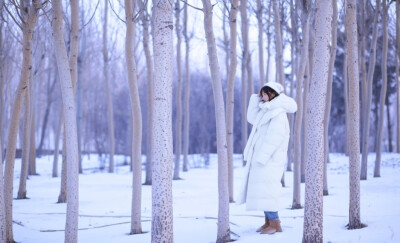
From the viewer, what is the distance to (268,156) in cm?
468

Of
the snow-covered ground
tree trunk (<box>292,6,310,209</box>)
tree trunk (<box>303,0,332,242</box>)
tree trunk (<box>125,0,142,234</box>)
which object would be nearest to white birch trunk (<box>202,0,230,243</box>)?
the snow-covered ground

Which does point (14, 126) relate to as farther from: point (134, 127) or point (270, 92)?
point (270, 92)

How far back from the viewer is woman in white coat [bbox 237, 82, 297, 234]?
4.71m

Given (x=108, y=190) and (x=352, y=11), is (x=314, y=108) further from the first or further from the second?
(x=108, y=190)

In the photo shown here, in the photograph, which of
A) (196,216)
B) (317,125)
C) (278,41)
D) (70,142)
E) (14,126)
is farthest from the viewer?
(278,41)

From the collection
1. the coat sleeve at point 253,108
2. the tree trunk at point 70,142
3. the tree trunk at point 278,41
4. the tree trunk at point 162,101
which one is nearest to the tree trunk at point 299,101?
the tree trunk at point 278,41

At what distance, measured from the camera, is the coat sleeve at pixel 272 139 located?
4684 millimetres

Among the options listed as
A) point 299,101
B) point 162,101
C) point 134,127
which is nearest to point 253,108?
point 134,127

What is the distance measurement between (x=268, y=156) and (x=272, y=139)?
18 cm

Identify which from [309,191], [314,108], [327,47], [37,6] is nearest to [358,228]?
[309,191]

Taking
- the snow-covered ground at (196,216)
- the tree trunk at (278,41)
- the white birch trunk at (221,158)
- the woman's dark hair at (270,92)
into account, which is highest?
the tree trunk at (278,41)

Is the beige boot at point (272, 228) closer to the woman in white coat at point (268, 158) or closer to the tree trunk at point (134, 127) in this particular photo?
the woman in white coat at point (268, 158)

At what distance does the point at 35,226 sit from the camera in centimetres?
623

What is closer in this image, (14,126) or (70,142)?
(70,142)
